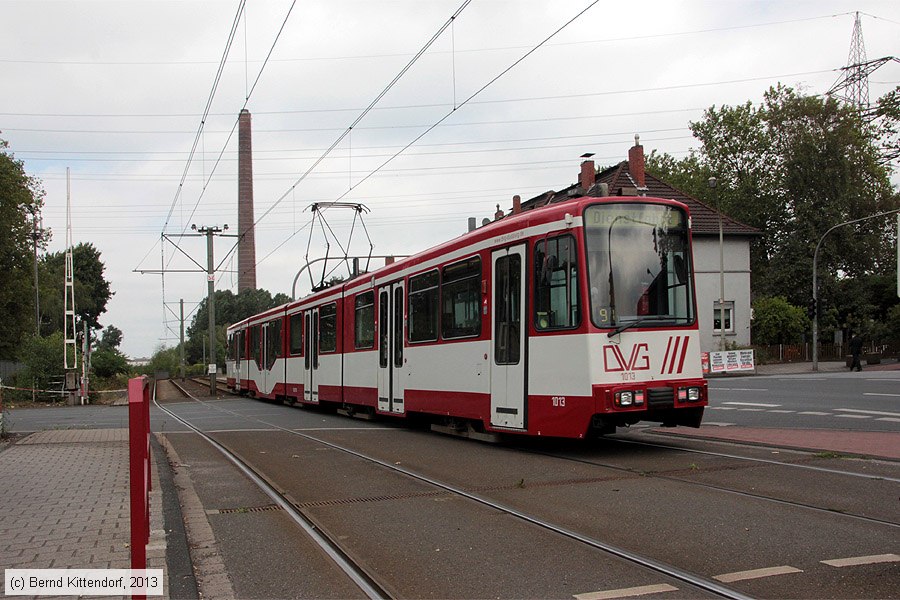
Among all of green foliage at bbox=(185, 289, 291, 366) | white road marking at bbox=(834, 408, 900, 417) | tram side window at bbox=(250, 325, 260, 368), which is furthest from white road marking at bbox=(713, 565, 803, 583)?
green foliage at bbox=(185, 289, 291, 366)

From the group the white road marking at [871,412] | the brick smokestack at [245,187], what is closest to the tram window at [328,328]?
the white road marking at [871,412]

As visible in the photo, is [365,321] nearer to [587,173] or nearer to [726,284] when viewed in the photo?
[587,173]

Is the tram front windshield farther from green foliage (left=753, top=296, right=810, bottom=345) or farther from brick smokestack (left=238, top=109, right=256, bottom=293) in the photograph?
brick smokestack (left=238, top=109, right=256, bottom=293)

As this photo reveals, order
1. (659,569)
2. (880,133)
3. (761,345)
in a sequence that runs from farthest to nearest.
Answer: (880,133) → (761,345) → (659,569)

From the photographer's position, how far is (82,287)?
8012 centimetres

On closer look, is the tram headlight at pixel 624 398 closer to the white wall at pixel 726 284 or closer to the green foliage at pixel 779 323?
the white wall at pixel 726 284

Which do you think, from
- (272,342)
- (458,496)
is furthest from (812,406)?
(272,342)

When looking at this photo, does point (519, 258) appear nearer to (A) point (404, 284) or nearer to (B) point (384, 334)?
(A) point (404, 284)

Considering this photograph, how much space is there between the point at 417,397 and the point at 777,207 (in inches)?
2044

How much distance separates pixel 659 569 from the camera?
534 centimetres

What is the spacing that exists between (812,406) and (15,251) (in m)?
46.4

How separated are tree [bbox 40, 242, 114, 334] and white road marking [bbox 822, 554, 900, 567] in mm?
77352

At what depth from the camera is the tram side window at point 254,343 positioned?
Result: 30.8m

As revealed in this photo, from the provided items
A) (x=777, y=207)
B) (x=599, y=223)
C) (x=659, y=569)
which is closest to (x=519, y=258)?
(x=599, y=223)
